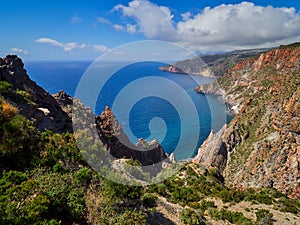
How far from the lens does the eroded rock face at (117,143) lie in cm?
2517

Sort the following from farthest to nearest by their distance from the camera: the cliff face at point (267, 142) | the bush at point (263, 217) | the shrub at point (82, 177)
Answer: the cliff face at point (267, 142) → the bush at point (263, 217) → the shrub at point (82, 177)

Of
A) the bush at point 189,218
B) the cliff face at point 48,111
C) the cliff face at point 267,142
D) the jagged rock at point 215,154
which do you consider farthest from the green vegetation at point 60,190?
the jagged rock at point 215,154

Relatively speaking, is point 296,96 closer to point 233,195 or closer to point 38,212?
point 233,195

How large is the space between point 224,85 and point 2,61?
504ft

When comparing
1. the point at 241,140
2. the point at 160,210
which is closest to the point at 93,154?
the point at 160,210

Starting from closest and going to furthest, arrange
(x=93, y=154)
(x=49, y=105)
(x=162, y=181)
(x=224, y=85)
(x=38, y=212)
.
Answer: (x=38, y=212) → (x=93, y=154) → (x=162, y=181) → (x=49, y=105) → (x=224, y=85)

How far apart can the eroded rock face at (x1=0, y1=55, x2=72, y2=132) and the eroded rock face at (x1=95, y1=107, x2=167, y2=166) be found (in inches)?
159

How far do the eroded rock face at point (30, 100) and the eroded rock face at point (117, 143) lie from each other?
13.3ft

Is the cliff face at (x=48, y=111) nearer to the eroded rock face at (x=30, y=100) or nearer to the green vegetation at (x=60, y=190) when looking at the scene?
the eroded rock face at (x=30, y=100)

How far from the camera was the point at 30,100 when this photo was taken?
2233cm

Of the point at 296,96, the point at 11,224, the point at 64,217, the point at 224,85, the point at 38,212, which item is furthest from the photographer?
the point at 224,85

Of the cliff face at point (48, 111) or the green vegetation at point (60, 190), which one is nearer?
the green vegetation at point (60, 190)

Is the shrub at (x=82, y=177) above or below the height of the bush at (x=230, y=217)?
above

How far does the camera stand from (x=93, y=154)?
16641 millimetres
